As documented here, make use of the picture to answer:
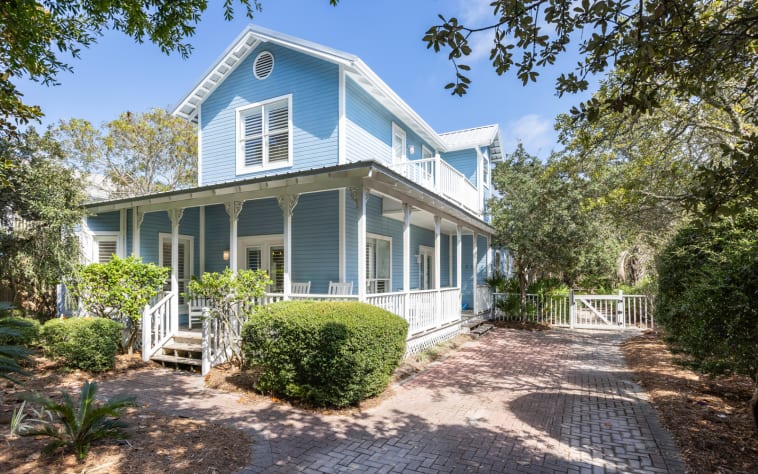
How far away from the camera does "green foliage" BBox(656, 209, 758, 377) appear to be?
3.86 meters

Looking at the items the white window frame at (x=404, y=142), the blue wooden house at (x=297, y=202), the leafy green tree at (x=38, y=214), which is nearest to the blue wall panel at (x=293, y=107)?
the blue wooden house at (x=297, y=202)

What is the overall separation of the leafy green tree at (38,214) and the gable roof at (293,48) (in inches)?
166

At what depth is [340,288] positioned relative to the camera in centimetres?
905

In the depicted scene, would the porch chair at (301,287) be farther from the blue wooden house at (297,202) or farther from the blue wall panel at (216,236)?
the blue wall panel at (216,236)

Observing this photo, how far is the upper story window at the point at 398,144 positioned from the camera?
13211 mm

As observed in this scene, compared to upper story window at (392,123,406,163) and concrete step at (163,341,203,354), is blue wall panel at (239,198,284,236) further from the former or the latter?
upper story window at (392,123,406,163)

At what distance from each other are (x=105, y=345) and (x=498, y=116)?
56.6 feet

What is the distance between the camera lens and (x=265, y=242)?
450 inches

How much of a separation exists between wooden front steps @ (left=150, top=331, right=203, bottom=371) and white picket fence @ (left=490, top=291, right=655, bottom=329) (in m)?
10.9

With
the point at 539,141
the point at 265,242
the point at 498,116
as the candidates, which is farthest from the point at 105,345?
the point at 539,141

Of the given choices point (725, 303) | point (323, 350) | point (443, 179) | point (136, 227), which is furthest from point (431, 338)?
point (136, 227)

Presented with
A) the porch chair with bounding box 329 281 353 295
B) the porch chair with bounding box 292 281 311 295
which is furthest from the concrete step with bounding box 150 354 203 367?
the porch chair with bounding box 329 281 353 295

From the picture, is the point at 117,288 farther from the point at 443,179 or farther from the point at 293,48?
the point at 443,179

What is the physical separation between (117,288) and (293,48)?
7318 mm
